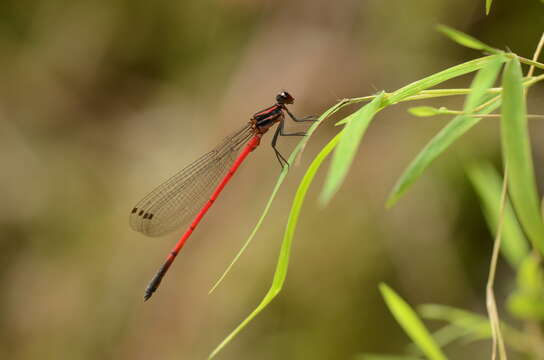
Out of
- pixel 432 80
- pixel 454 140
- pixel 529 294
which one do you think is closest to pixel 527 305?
pixel 529 294

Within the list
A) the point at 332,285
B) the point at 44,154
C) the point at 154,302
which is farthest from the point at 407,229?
the point at 44,154

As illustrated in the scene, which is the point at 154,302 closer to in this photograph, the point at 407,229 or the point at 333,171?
the point at 407,229

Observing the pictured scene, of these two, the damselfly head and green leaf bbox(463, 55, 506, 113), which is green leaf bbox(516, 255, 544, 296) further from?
the damselfly head

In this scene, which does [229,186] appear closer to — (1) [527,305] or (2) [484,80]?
(1) [527,305]

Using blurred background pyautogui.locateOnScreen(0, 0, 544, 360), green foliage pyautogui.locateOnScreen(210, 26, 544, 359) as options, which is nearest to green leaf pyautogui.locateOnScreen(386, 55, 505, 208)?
green foliage pyautogui.locateOnScreen(210, 26, 544, 359)

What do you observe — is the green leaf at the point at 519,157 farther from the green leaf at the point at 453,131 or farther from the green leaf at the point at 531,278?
the green leaf at the point at 531,278

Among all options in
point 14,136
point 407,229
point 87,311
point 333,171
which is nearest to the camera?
point 333,171
